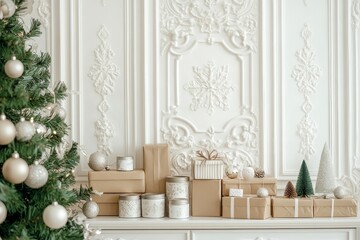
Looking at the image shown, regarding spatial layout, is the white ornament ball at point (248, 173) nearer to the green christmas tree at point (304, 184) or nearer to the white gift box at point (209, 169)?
the white gift box at point (209, 169)

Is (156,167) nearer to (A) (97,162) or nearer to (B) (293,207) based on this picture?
(A) (97,162)

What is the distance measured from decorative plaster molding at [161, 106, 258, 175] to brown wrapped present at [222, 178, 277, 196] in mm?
199

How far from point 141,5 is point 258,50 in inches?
29.8

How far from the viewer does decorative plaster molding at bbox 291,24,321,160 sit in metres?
3.16

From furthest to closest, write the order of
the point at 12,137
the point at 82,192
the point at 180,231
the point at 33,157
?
1. the point at 180,231
2. the point at 82,192
3. the point at 33,157
4. the point at 12,137

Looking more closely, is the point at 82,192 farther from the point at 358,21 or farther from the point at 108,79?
the point at 358,21

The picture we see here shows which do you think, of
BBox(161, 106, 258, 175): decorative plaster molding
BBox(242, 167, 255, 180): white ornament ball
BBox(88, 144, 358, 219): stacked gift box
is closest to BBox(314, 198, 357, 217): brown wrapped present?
BBox(88, 144, 358, 219): stacked gift box

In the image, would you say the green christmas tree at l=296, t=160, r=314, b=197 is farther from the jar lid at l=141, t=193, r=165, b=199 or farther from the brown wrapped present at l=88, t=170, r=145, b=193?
the brown wrapped present at l=88, t=170, r=145, b=193

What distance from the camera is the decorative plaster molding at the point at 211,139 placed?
3158mm

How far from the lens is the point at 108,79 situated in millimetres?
3180

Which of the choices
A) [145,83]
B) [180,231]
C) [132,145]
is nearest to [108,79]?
[145,83]

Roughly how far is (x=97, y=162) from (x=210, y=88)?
80 cm

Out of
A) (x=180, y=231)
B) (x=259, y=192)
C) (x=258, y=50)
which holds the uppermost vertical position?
(x=258, y=50)

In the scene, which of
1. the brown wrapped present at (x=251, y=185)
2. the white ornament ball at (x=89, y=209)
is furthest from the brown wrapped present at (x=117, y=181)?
the brown wrapped present at (x=251, y=185)
